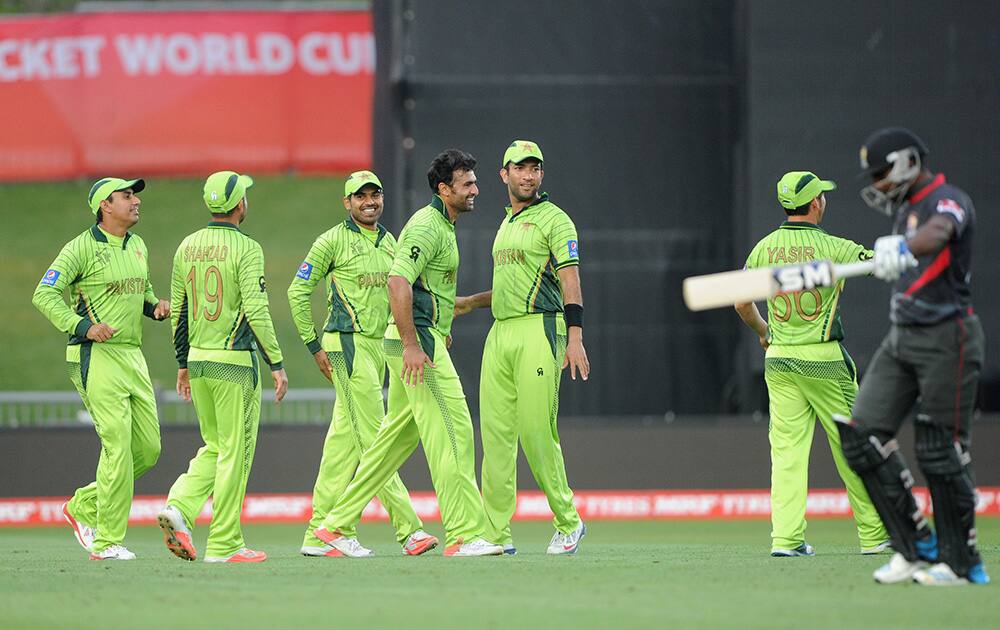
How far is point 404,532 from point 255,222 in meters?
20.9

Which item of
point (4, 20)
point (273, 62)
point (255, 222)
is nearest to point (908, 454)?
point (273, 62)

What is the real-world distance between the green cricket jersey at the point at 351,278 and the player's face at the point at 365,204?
1.9 inches

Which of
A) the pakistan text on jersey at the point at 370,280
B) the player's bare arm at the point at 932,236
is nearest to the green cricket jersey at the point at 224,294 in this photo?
the pakistan text on jersey at the point at 370,280

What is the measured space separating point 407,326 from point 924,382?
8.73ft

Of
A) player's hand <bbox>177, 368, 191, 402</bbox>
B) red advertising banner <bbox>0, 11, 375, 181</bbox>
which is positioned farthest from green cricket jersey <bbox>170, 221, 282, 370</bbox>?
red advertising banner <bbox>0, 11, 375, 181</bbox>

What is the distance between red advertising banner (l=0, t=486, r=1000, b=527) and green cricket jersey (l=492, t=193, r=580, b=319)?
4.68m

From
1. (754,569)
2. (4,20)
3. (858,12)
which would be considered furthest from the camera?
(4,20)

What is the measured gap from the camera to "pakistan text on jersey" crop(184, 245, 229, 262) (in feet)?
27.6

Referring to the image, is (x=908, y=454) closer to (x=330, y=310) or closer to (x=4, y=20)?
(x=330, y=310)

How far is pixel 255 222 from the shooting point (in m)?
29.4

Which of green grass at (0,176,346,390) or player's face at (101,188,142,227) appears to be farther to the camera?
green grass at (0,176,346,390)

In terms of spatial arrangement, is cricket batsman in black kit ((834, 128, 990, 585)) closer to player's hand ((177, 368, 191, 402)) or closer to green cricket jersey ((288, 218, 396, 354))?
green cricket jersey ((288, 218, 396, 354))

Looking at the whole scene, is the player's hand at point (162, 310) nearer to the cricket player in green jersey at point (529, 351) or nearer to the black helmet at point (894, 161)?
the cricket player in green jersey at point (529, 351)

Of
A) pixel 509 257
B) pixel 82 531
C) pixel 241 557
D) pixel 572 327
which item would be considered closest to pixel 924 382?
pixel 572 327
